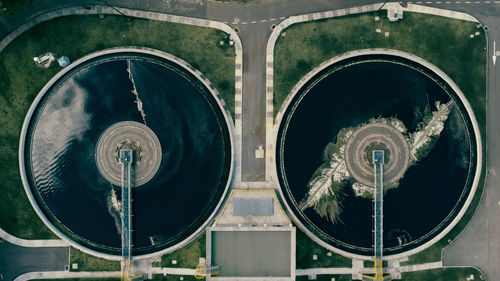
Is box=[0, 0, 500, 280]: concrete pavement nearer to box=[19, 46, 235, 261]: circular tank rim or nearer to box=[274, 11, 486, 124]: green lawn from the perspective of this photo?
box=[274, 11, 486, 124]: green lawn

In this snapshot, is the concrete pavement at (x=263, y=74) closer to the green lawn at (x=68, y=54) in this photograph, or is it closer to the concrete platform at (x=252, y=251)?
the green lawn at (x=68, y=54)

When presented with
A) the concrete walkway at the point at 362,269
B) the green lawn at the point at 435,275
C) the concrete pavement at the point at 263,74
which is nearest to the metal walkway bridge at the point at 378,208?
the concrete walkway at the point at 362,269

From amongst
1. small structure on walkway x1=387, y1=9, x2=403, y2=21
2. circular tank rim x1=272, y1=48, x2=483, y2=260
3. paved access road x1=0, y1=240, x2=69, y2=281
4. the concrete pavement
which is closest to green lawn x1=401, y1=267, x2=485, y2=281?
the concrete pavement

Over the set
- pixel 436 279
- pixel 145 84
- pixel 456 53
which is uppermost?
pixel 456 53

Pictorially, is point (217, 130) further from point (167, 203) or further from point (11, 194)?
point (11, 194)

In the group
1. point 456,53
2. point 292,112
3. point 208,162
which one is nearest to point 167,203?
point 208,162

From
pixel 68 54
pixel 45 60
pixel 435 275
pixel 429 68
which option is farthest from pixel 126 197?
pixel 429 68
